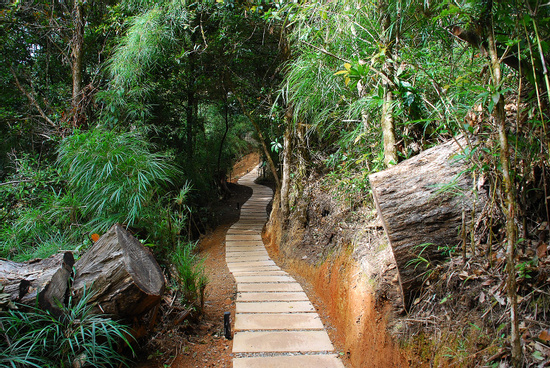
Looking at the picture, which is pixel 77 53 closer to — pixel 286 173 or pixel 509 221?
pixel 286 173

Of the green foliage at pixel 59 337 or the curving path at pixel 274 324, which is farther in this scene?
the curving path at pixel 274 324

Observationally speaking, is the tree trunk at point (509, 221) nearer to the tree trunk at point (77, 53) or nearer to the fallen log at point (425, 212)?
the fallen log at point (425, 212)

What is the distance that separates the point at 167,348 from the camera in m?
2.42

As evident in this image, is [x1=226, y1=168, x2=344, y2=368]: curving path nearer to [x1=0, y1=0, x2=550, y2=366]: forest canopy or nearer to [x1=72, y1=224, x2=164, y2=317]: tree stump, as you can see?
[x1=72, y1=224, x2=164, y2=317]: tree stump

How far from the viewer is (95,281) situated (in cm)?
200

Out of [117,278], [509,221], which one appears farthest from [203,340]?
[509,221]

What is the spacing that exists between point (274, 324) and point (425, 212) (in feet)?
5.56

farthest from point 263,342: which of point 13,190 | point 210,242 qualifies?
point 210,242

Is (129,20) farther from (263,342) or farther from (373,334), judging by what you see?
(373,334)

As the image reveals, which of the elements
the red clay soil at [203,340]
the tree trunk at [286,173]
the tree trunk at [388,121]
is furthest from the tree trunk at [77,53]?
the tree trunk at [388,121]

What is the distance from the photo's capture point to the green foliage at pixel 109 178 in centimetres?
313

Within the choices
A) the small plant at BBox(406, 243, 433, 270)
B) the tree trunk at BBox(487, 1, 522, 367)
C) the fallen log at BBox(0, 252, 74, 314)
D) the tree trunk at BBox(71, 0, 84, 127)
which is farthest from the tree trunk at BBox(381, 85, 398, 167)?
the tree trunk at BBox(71, 0, 84, 127)

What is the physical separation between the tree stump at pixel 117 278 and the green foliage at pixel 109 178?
0.87 m

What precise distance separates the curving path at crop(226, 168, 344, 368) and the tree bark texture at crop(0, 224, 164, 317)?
89 cm
